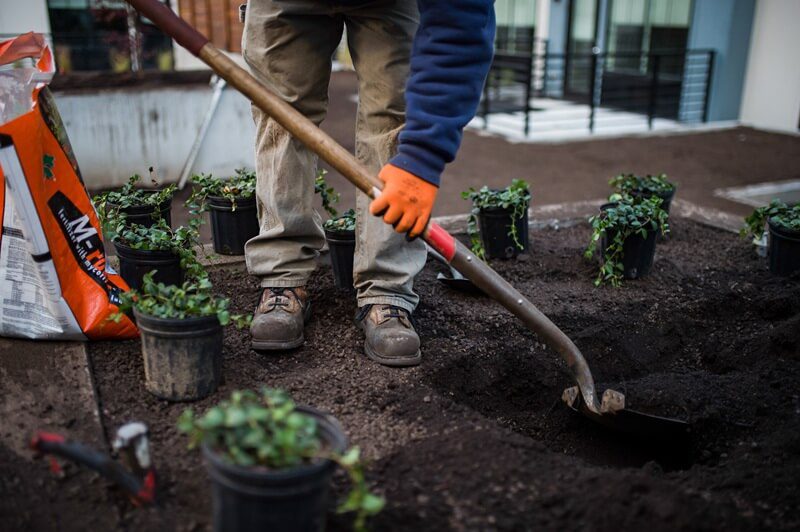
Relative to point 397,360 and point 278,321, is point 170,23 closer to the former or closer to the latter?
point 278,321

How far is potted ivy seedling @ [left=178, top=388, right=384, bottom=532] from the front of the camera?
1.37 meters

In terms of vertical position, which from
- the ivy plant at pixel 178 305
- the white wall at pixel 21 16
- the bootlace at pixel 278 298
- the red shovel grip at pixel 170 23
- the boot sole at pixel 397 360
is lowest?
the boot sole at pixel 397 360

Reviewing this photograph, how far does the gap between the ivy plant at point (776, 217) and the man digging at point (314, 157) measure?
5.47ft

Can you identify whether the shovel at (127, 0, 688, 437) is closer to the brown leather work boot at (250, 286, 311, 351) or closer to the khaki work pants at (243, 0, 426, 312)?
the khaki work pants at (243, 0, 426, 312)

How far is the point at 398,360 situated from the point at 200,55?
1.14 metres

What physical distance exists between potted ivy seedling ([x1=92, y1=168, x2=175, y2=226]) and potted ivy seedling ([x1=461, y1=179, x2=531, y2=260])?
132cm

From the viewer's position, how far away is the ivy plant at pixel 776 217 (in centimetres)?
317

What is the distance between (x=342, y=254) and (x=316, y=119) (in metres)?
0.60

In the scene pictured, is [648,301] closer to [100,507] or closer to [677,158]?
[100,507]

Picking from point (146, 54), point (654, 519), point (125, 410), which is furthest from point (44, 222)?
point (146, 54)

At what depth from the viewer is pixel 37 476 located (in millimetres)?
1763

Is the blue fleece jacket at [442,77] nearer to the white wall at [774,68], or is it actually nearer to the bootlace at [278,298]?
the bootlace at [278,298]

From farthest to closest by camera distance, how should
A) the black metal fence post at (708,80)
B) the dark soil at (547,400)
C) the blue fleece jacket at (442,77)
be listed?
the black metal fence post at (708,80) → the blue fleece jacket at (442,77) → the dark soil at (547,400)

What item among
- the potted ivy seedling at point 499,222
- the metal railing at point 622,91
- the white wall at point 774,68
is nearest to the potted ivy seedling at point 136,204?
the potted ivy seedling at point 499,222
